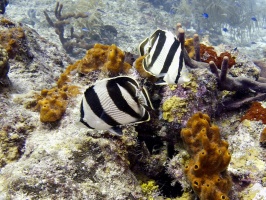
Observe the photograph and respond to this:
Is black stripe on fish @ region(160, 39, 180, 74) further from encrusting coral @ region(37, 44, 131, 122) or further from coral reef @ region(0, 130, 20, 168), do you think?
coral reef @ region(0, 130, 20, 168)

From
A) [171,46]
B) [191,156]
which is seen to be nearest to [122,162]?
[191,156]

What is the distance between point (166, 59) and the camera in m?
1.83

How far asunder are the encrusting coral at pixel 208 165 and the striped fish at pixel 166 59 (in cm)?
Answer: 93

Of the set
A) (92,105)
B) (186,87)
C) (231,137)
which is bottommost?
(231,137)

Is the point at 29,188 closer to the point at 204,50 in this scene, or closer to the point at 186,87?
the point at 186,87

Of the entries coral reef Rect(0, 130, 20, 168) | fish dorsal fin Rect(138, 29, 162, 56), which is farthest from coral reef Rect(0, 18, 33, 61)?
fish dorsal fin Rect(138, 29, 162, 56)

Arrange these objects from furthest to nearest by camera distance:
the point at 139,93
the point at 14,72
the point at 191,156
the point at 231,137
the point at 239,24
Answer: the point at 239,24 → the point at 14,72 → the point at 231,137 → the point at 191,156 → the point at 139,93

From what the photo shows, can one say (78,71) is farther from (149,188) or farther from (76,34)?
(76,34)

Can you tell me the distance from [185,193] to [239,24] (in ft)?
53.2

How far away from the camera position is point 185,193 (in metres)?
2.77

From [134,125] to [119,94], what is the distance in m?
1.38

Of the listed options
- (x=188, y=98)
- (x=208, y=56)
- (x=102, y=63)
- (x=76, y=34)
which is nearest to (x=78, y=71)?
(x=102, y=63)

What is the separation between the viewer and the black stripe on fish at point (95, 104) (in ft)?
5.10

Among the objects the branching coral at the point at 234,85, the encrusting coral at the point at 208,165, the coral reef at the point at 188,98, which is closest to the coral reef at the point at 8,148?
the coral reef at the point at 188,98
